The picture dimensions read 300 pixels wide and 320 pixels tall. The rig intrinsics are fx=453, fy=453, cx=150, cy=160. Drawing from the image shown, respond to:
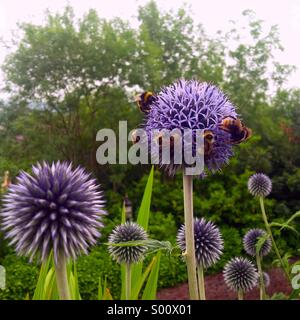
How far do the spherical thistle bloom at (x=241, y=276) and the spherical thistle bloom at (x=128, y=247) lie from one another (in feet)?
2.48

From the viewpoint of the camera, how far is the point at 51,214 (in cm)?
122

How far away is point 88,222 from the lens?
4.17 feet

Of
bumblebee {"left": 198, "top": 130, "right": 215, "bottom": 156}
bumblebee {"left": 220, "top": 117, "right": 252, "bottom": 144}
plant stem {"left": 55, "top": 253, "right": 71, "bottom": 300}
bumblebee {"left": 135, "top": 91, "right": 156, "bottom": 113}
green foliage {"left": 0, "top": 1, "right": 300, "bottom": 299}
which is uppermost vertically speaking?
green foliage {"left": 0, "top": 1, "right": 300, "bottom": 299}

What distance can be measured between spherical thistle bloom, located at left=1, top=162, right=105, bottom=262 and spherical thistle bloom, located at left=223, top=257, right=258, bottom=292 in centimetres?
158

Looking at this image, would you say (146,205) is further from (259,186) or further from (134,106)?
(134,106)

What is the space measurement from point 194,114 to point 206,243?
2.72ft

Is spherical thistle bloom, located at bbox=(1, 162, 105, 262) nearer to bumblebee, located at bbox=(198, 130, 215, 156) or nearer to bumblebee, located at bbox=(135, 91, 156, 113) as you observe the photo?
bumblebee, located at bbox=(198, 130, 215, 156)

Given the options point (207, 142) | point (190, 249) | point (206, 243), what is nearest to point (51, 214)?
point (190, 249)

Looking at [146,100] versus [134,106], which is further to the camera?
[134,106]

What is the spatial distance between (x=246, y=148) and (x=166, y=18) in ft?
9.51

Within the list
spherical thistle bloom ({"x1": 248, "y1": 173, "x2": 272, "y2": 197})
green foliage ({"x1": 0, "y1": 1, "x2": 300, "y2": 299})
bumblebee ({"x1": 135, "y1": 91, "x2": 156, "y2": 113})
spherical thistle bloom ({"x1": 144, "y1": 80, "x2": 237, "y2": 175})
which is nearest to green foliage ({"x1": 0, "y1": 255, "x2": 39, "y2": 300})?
green foliage ({"x1": 0, "y1": 1, "x2": 300, "y2": 299})

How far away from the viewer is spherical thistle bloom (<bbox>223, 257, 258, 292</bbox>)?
2.63 metres

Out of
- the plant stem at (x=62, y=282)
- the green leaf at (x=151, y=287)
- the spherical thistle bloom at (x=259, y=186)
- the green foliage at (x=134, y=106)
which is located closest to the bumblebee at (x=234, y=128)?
the green leaf at (x=151, y=287)

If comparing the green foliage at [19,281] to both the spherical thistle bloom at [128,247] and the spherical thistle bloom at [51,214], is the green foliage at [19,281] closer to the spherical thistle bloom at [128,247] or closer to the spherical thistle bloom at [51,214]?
the spherical thistle bloom at [128,247]
